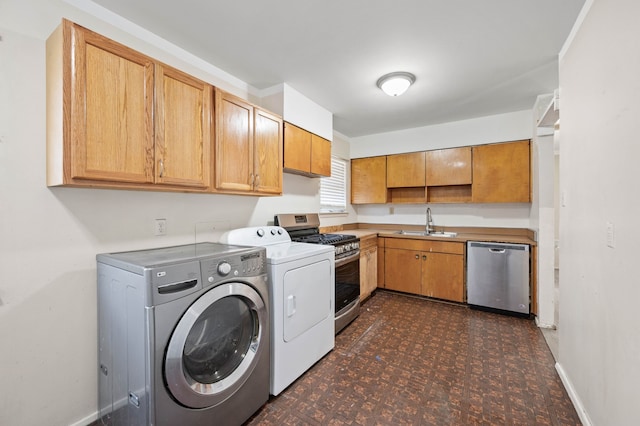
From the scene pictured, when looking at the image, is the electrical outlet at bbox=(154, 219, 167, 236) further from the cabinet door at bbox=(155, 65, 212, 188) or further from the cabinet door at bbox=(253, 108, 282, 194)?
the cabinet door at bbox=(253, 108, 282, 194)

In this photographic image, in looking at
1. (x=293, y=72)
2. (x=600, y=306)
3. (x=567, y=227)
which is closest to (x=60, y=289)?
(x=293, y=72)

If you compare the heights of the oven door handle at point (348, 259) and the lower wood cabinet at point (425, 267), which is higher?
the oven door handle at point (348, 259)

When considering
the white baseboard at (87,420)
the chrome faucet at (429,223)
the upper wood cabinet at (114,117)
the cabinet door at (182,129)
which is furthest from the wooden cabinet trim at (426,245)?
the white baseboard at (87,420)

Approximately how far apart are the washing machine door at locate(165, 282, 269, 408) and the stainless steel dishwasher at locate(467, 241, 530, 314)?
2.84m

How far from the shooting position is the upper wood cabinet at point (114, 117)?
4.40 ft

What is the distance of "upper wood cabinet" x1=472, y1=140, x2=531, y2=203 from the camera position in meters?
3.44

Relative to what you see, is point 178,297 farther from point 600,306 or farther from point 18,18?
point 600,306

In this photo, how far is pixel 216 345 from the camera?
1589mm

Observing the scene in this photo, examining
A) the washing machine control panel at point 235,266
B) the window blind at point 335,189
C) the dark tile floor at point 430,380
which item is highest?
the window blind at point 335,189

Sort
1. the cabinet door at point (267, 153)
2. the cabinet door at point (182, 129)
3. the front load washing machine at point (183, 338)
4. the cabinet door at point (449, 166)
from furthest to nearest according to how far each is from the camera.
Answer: the cabinet door at point (449, 166)
the cabinet door at point (267, 153)
the cabinet door at point (182, 129)
the front load washing machine at point (183, 338)

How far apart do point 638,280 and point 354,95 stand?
2.67 m

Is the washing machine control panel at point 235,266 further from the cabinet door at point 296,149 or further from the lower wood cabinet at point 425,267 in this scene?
the lower wood cabinet at point 425,267

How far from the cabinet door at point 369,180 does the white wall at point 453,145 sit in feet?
0.54

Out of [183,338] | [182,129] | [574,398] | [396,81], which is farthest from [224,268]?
[574,398]
